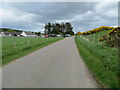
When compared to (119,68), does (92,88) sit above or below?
below

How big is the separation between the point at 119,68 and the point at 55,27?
111647mm

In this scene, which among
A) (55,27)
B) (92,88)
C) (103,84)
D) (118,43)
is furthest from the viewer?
(55,27)

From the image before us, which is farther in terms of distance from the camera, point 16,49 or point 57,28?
point 57,28

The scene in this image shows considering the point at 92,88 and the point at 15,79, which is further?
the point at 15,79

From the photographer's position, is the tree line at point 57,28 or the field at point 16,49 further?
the tree line at point 57,28

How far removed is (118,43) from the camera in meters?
8.33

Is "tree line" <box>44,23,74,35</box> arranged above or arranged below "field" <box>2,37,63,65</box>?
above

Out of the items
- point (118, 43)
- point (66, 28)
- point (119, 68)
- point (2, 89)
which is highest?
point (66, 28)

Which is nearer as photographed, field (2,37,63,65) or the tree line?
field (2,37,63,65)

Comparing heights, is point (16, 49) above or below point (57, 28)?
below

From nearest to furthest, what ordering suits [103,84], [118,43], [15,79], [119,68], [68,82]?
[103,84]
[68,82]
[15,79]
[119,68]
[118,43]

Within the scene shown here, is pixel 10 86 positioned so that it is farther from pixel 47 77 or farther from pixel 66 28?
pixel 66 28

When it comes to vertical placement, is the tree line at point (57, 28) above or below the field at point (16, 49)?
above

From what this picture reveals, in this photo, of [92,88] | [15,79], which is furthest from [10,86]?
[92,88]
